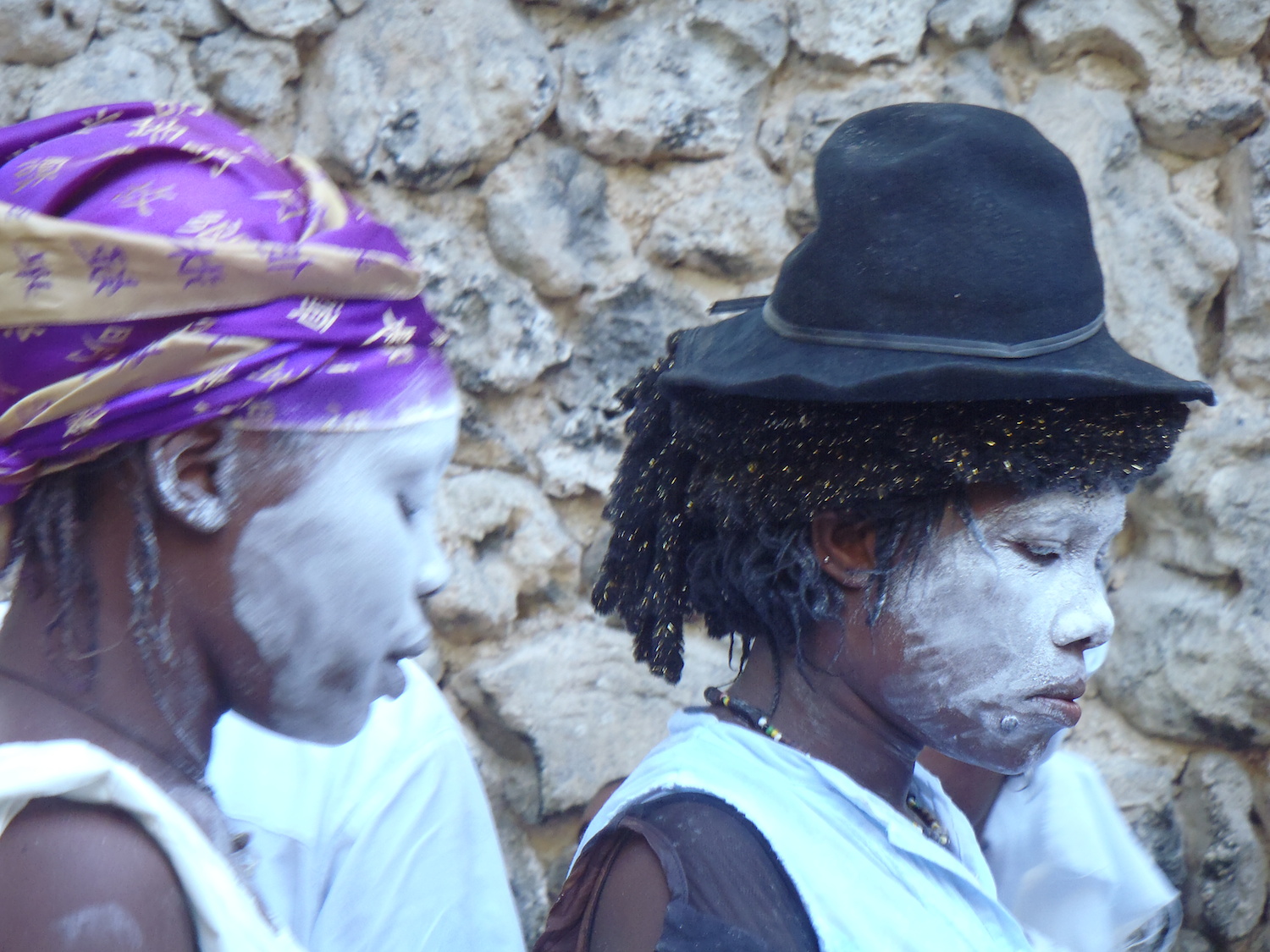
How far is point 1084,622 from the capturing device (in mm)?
1128

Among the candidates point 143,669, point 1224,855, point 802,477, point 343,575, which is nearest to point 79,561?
point 143,669

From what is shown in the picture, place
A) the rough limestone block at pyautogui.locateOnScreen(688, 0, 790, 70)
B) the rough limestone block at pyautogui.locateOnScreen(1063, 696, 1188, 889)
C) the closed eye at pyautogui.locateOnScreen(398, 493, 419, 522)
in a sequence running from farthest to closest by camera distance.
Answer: the rough limestone block at pyautogui.locateOnScreen(1063, 696, 1188, 889) < the rough limestone block at pyautogui.locateOnScreen(688, 0, 790, 70) < the closed eye at pyautogui.locateOnScreen(398, 493, 419, 522)

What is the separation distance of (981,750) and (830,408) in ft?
1.30

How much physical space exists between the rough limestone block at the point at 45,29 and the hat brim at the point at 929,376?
118 centimetres

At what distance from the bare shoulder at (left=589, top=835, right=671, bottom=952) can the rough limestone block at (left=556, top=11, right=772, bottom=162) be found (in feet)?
4.21

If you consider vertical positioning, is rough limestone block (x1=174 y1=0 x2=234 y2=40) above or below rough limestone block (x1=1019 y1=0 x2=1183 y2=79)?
below

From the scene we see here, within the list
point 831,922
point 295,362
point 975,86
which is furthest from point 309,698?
point 975,86

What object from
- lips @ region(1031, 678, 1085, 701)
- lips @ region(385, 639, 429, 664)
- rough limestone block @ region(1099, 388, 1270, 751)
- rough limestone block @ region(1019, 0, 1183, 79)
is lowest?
rough limestone block @ region(1099, 388, 1270, 751)

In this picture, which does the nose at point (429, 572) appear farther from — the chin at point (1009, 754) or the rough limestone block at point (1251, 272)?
the rough limestone block at point (1251, 272)

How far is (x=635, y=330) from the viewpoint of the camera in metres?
1.96

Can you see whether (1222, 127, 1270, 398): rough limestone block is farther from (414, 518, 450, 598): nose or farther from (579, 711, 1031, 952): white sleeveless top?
(414, 518, 450, 598): nose

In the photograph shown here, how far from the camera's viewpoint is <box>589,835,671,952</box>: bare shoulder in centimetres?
100

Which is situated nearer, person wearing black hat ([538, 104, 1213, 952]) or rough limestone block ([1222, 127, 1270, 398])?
person wearing black hat ([538, 104, 1213, 952])

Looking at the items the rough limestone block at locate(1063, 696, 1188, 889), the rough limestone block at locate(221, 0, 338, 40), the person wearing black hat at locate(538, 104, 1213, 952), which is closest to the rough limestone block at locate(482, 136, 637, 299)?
the rough limestone block at locate(221, 0, 338, 40)
